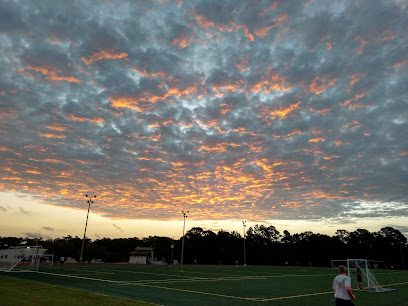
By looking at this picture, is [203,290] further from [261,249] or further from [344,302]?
[261,249]

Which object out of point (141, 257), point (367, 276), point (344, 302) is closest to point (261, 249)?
point (141, 257)

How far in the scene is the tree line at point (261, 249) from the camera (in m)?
111

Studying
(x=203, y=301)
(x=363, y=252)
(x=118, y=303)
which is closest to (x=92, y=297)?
(x=118, y=303)

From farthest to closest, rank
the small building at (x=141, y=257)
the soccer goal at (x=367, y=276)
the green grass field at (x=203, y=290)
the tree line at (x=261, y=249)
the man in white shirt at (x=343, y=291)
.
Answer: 1. the tree line at (x=261, y=249)
2. the small building at (x=141, y=257)
3. the soccer goal at (x=367, y=276)
4. the green grass field at (x=203, y=290)
5. the man in white shirt at (x=343, y=291)

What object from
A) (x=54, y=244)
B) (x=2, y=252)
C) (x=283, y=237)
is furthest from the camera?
(x=283, y=237)

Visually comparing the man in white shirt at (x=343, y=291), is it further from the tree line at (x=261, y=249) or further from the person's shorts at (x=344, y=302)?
the tree line at (x=261, y=249)

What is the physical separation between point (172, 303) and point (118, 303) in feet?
8.36

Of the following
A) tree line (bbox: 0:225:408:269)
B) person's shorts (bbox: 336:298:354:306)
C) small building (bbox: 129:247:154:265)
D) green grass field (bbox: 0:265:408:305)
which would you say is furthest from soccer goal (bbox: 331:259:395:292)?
tree line (bbox: 0:225:408:269)

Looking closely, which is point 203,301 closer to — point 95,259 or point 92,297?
point 92,297

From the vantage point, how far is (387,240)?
401 ft

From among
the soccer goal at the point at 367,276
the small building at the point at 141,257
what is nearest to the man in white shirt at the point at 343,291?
the soccer goal at the point at 367,276

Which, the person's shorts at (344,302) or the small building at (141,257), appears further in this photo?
the small building at (141,257)

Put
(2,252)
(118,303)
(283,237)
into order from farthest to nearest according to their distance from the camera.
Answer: (283,237) < (2,252) < (118,303)

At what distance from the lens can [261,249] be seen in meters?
124
